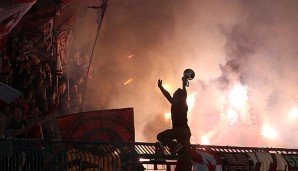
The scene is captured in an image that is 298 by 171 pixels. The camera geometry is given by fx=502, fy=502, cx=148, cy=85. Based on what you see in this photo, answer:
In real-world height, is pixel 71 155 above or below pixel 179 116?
below

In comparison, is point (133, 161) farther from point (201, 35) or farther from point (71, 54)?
point (201, 35)

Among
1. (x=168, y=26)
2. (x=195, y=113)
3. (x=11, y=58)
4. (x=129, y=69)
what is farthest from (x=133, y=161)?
(x=195, y=113)

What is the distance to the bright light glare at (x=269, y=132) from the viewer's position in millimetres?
33250

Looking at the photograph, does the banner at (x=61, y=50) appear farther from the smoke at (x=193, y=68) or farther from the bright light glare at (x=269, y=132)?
the bright light glare at (x=269, y=132)

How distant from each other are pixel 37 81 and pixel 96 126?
20.9ft

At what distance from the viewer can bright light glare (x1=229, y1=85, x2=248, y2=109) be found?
119 feet

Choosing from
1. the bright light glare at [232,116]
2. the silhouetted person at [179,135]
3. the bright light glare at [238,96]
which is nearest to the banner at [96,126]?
the silhouetted person at [179,135]

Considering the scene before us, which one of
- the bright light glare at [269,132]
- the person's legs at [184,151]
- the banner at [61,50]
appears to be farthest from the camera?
the bright light glare at [269,132]

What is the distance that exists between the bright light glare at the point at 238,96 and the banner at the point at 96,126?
28.8 metres

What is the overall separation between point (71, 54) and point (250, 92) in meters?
21.2

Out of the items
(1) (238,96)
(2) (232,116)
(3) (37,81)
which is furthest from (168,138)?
(1) (238,96)

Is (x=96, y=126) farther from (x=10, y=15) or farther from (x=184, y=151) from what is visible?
(x=10, y=15)

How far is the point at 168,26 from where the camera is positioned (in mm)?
25047

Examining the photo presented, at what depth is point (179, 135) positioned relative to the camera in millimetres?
7828
